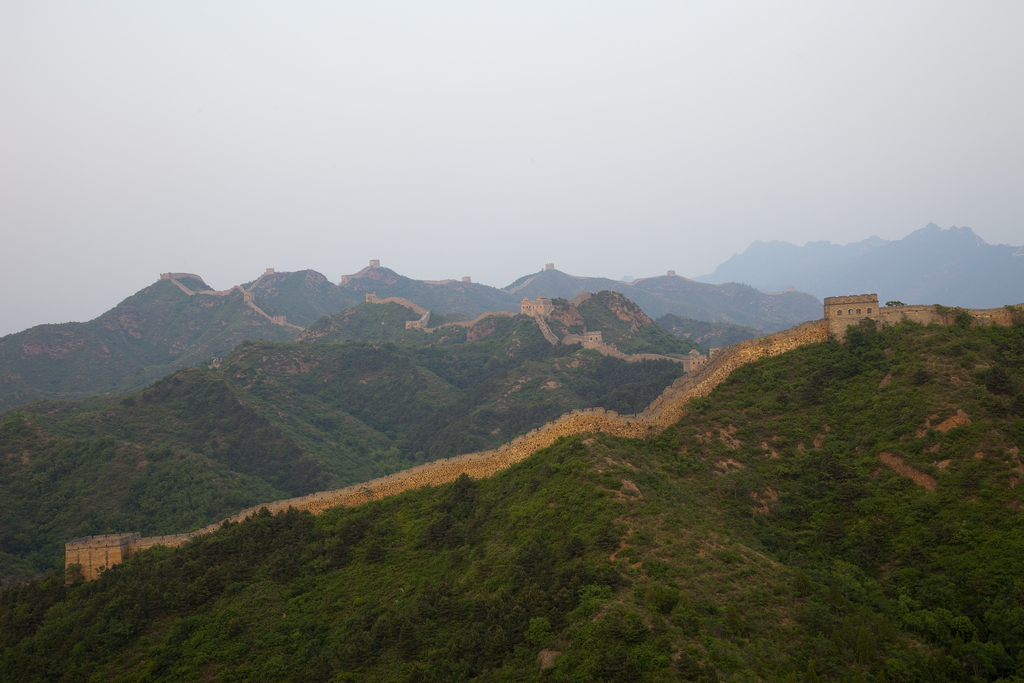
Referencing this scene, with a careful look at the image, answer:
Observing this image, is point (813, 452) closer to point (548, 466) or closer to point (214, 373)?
point (548, 466)

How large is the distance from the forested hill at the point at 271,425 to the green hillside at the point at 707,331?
175 ft

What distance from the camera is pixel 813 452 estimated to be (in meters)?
29.3

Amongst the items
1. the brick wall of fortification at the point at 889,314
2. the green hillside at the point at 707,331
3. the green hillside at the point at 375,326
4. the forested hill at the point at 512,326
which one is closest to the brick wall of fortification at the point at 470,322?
the forested hill at the point at 512,326

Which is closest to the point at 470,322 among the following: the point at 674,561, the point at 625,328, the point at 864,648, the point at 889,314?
the point at 625,328

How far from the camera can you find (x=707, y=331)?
535 feet

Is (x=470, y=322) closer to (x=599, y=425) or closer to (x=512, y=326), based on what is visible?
(x=512, y=326)

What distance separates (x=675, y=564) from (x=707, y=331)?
148934 mm

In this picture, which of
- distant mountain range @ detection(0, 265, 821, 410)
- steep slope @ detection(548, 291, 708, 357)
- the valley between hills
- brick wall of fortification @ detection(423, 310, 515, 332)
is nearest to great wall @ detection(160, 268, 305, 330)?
distant mountain range @ detection(0, 265, 821, 410)

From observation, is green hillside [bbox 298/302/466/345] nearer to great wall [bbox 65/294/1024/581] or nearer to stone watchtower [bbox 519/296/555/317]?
stone watchtower [bbox 519/296/555/317]

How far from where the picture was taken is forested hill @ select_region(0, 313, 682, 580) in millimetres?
Result: 54688

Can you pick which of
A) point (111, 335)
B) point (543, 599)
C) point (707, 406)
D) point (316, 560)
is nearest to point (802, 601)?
point (543, 599)

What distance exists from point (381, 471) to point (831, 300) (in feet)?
178

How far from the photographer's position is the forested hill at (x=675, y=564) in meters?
18.7

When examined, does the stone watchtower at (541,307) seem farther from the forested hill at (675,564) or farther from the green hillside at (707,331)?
the forested hill at (675,564)
